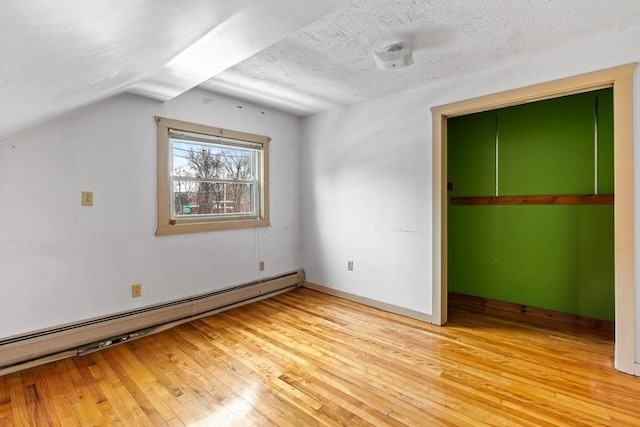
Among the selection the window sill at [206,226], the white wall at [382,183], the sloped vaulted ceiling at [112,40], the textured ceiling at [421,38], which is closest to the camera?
the sloped vaulted ceiling at [112,40]

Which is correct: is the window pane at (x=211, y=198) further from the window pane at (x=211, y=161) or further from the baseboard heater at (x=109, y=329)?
the baseboard heater at (x=109, y=329)

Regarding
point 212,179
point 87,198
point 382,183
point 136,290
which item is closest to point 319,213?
point 382,183

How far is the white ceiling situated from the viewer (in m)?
0.92

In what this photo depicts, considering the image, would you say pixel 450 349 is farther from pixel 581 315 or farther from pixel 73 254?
pixel 73 254

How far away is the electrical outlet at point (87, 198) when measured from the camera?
2584 mm

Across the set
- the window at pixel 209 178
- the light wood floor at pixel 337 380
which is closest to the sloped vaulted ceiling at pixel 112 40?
the window at pixel 209 178

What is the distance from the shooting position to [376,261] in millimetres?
3568

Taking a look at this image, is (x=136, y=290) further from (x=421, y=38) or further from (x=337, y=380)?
(x=421, y=38)

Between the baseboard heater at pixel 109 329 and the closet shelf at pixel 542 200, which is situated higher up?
the closet shelf at pixel 542 200

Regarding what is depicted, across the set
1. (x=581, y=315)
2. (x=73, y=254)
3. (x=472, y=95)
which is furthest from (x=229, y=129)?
(x=581, y=315)

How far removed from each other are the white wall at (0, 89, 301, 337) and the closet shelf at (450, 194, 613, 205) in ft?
9.15

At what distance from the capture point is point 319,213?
417 centimetres

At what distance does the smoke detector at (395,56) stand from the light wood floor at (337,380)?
2.21m

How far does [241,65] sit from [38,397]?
273cm
